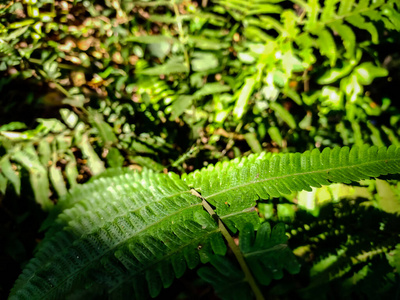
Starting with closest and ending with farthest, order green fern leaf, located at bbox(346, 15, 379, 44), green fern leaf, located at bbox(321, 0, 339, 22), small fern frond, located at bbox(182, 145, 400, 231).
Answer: small fern frond, located at bbox(182, 145, 400, 231)
green fern leaf, located at bbox(346, 15, 379, 44)
green fern leaf, located at bbox(321, 0, 339, 22)

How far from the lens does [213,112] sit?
1.92 metres

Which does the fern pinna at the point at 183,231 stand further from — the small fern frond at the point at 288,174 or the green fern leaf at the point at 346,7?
the green fern leaf at the point at 346,7

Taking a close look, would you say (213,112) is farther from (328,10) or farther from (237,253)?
(237,253)

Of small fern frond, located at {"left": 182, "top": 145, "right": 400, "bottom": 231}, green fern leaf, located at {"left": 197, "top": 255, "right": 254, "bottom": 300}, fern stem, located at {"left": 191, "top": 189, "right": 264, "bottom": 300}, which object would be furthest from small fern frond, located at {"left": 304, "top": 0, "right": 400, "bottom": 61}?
green fern leaf, located at {"left": 197, "top": 255, "right": 254, "bottom": 300}

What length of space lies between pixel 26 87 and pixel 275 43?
6.50 feet

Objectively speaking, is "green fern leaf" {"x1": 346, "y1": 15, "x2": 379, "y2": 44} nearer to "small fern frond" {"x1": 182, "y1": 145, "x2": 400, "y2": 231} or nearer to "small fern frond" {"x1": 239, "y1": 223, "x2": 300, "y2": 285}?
"small fern frond" {"x1": 182, "y1": 145, "x2": 400, "y2": 231}

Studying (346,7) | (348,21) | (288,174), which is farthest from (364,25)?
(288,174)

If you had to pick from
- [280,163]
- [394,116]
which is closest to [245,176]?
[280,163]

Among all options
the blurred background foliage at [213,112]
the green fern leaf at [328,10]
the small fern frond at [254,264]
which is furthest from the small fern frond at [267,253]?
the green fern leaf at [328,10]

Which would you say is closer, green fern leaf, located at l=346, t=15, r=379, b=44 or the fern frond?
the fern frond

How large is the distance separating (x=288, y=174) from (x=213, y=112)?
1.09 meters

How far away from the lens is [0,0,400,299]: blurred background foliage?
1.37 metres

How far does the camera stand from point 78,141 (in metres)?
1.66

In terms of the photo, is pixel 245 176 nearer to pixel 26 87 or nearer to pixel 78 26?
pixel 26 87
